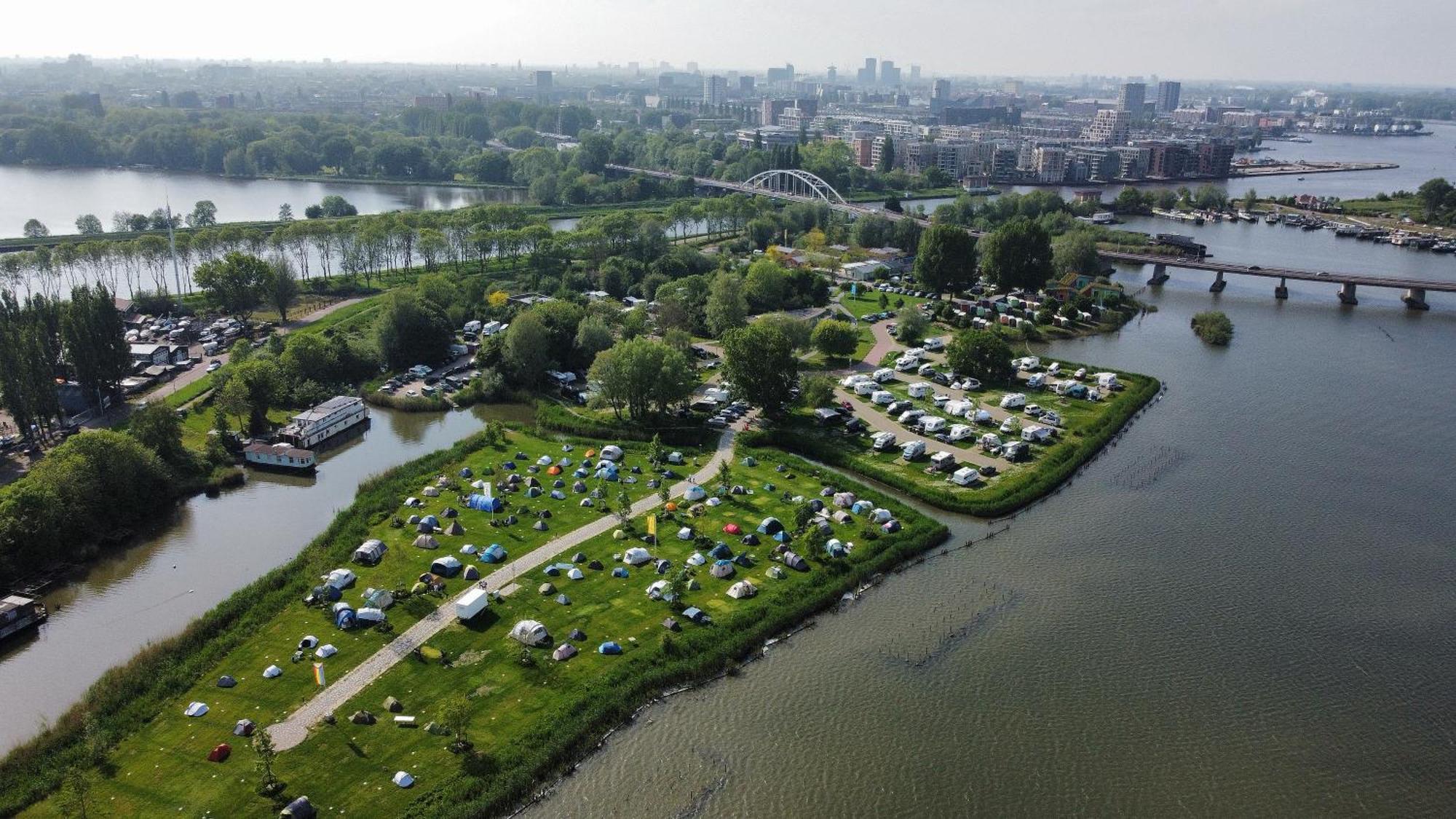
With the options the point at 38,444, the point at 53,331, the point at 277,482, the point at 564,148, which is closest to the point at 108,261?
the point at 53,331

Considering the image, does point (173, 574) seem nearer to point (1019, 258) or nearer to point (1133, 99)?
point (1019, 258)

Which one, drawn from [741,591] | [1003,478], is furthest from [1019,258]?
[741,591]

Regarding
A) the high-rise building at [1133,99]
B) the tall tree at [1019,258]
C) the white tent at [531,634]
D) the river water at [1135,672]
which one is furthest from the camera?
the high-rise building at [1133,99]

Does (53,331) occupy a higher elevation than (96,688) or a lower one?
higher

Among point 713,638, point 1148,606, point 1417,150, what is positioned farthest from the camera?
point 1417,150

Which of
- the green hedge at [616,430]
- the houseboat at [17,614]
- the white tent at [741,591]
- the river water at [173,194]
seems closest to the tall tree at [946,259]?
the green hedge at [616,430]

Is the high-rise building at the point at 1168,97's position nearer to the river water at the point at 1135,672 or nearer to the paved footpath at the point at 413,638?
the river water at the point at 1135,672

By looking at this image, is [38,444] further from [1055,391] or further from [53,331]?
[1055,391]
